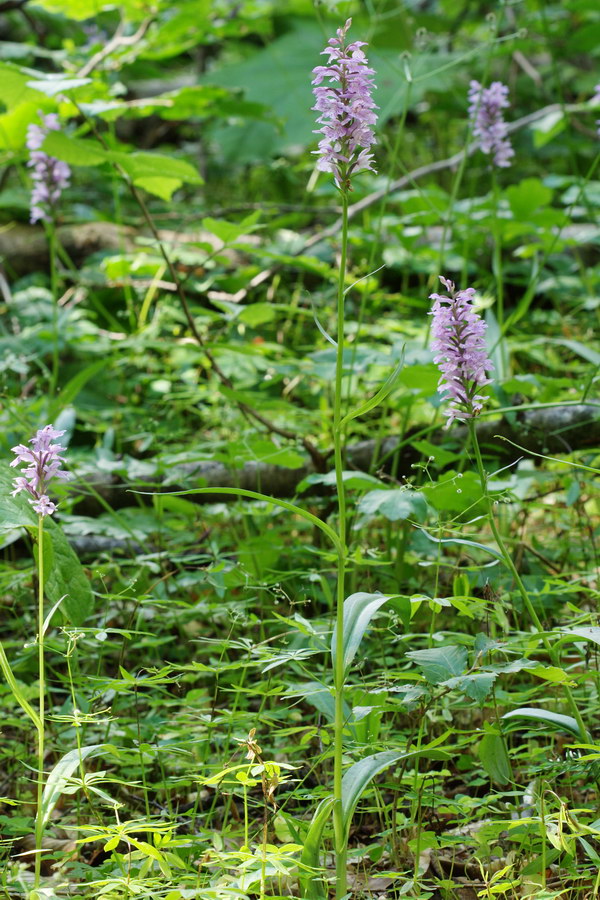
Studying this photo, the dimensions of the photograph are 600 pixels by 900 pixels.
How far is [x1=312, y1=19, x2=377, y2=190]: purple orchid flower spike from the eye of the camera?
3.17 ft

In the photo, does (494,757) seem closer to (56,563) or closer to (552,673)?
(552,673)

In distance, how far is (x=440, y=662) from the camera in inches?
40.3

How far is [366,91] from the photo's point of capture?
0.97m

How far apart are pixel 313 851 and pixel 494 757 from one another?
0.91ft

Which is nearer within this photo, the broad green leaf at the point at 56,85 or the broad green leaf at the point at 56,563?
the broad green leaf at the point at 56,563

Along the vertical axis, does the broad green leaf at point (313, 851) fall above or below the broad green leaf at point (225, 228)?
below

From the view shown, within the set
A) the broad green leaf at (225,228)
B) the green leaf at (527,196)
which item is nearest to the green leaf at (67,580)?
the broad green leaf at (225,228)

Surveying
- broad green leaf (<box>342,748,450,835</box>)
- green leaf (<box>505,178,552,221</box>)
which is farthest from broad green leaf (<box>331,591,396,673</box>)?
green leaf (<box>505,178,552,221</box>)

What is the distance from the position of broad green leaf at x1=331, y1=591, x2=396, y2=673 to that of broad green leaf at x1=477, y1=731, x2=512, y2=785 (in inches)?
8.8

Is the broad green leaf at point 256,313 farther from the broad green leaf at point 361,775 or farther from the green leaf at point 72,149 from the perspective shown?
the broad green leaf at point 361,775

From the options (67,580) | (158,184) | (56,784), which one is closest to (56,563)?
(67,580)

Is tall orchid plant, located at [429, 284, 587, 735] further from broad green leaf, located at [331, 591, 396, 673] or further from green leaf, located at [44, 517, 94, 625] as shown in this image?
green leaf, located at [44, 517, 94, 625]

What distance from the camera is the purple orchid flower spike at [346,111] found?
97 cm

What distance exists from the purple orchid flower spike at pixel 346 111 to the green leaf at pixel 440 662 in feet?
1.97
